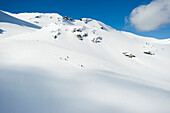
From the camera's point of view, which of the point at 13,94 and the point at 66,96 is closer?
the point at 13,94

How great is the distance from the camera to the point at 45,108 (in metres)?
2.12

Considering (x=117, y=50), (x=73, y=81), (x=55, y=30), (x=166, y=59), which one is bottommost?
(x=73, y=81)

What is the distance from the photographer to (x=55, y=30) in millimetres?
11672

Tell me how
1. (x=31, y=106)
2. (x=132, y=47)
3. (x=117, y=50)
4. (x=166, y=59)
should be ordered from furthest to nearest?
(x=132, y=47)
(x=117, y=50)
(x=166, y=59)
(x=31, y=106)

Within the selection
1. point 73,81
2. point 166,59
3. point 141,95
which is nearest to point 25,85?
point 73,81

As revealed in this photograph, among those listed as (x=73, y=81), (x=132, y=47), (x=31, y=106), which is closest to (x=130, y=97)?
(x=73, y=81)

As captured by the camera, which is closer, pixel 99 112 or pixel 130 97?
pixel 99 112

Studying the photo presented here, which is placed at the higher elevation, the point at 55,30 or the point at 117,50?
the point at 55,30

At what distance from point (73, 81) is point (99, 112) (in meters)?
1.51

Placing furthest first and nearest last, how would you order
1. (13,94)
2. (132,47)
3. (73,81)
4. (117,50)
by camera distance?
(132,47)
(117,50)
(73,81)
(13,94)

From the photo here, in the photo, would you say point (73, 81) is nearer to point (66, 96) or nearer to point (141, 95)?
point (66, 96)

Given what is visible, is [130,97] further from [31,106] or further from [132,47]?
[132,47]

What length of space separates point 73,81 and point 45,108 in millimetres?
1407

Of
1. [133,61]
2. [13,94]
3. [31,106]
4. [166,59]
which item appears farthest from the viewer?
[166,59]
